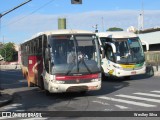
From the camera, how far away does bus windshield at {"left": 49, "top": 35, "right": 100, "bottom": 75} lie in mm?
17141

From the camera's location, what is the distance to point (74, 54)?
17.3 metres

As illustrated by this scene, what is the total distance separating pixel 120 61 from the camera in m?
25.9

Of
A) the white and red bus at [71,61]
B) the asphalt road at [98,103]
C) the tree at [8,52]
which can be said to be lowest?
the asphalt road at [98,103]

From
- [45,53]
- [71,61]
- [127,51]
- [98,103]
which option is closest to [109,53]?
[127,51]

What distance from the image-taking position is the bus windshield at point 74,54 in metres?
17.1

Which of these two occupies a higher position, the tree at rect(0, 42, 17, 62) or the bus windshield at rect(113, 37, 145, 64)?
the tree at rect(0, 42, 17, 62)

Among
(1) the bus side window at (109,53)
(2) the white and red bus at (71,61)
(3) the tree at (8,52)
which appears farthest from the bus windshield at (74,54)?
(3) the tree at (8,52)

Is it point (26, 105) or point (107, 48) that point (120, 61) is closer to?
point (107, 48)

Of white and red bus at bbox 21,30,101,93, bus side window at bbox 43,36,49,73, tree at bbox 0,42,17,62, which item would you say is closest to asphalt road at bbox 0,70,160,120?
white and red bus at bbox 21,30,101,93

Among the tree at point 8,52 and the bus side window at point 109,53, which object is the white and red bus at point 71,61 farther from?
the tree at point 8,52

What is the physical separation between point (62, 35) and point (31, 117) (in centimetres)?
616

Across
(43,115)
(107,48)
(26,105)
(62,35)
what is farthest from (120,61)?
(43,115)

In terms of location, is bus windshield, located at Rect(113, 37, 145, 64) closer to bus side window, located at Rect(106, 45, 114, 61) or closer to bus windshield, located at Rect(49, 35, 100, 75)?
bus side window, located at Rect(106, 45, 114, 61)

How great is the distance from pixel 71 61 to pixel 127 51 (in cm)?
946
